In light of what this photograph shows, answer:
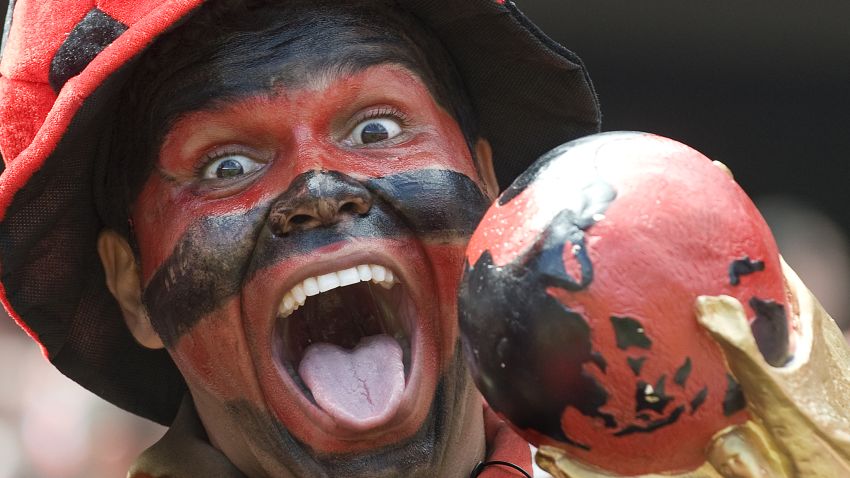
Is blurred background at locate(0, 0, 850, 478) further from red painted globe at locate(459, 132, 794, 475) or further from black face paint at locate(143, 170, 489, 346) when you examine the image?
red painted globe at locate(459, 132, 794, 475)

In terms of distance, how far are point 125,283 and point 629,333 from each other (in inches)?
54.0

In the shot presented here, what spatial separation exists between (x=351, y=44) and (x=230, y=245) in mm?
414

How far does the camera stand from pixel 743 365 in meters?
1.62

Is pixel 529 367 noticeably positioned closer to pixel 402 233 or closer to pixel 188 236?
pixel 402 233

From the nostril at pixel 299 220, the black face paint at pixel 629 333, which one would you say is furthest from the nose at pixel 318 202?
the black face paint at pixel 629 333

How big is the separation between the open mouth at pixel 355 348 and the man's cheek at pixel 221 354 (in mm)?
66

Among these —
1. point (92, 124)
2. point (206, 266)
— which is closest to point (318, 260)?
point (206, 266)

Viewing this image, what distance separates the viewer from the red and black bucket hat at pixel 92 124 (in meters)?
2.45

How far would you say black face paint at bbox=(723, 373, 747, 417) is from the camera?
1.64m

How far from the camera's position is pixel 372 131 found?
2484 mm

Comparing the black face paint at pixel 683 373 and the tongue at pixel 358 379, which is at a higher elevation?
the black face paint at pixel 683 373

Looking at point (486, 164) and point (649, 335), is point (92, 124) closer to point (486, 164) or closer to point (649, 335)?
point (486, 164)

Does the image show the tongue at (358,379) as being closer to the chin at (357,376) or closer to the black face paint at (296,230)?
the chin at (357,376)

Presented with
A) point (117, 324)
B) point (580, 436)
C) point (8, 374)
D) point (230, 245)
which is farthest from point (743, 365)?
point (8, 374)
